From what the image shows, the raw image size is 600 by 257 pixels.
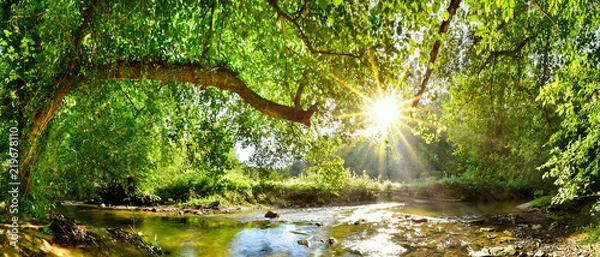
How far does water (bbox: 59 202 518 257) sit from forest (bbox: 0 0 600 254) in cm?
211

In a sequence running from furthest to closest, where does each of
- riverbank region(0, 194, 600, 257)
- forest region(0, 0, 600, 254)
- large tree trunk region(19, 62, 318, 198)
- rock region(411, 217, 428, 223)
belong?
rock region(411, 217, 428, 223), riverbank region(0, 194, 600, 257), large tree trunk region(19, 62, 318, 198), forest region(0, 0, 600, 254)

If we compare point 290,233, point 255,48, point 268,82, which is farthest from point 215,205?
point 255,48

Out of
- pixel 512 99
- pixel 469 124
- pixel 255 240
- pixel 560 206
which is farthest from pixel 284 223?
pixel 560 206

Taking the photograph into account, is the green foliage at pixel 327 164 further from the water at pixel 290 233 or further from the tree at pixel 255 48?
the water at pixel 290 233

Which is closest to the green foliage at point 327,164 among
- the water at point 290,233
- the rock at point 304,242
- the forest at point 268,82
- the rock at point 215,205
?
the forest at point 268,82

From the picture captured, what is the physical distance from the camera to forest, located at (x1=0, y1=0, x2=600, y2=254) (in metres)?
4.36

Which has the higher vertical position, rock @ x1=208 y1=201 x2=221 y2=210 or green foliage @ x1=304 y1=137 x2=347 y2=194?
green foliage @ x1=304 y1=137 x2=347 y2=194

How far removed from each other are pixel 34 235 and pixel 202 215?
39.7ft

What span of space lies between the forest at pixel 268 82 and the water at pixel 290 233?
6.92ft

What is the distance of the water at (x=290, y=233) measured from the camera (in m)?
10.7

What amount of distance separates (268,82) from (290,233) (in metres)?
7.40

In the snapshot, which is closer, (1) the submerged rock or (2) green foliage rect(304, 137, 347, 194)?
(2) green foliage rect(304, 137, 347, 194)

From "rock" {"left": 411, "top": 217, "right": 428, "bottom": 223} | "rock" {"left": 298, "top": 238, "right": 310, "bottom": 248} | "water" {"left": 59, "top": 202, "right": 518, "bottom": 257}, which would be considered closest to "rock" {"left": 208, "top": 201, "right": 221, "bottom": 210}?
"water" {"left": 59, "top": 202, "right": 518, "bottom": 257}

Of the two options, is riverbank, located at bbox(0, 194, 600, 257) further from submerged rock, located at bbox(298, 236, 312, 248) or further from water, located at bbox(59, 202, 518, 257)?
submerged rock, located at bbox(298, 236, 312, 248)
